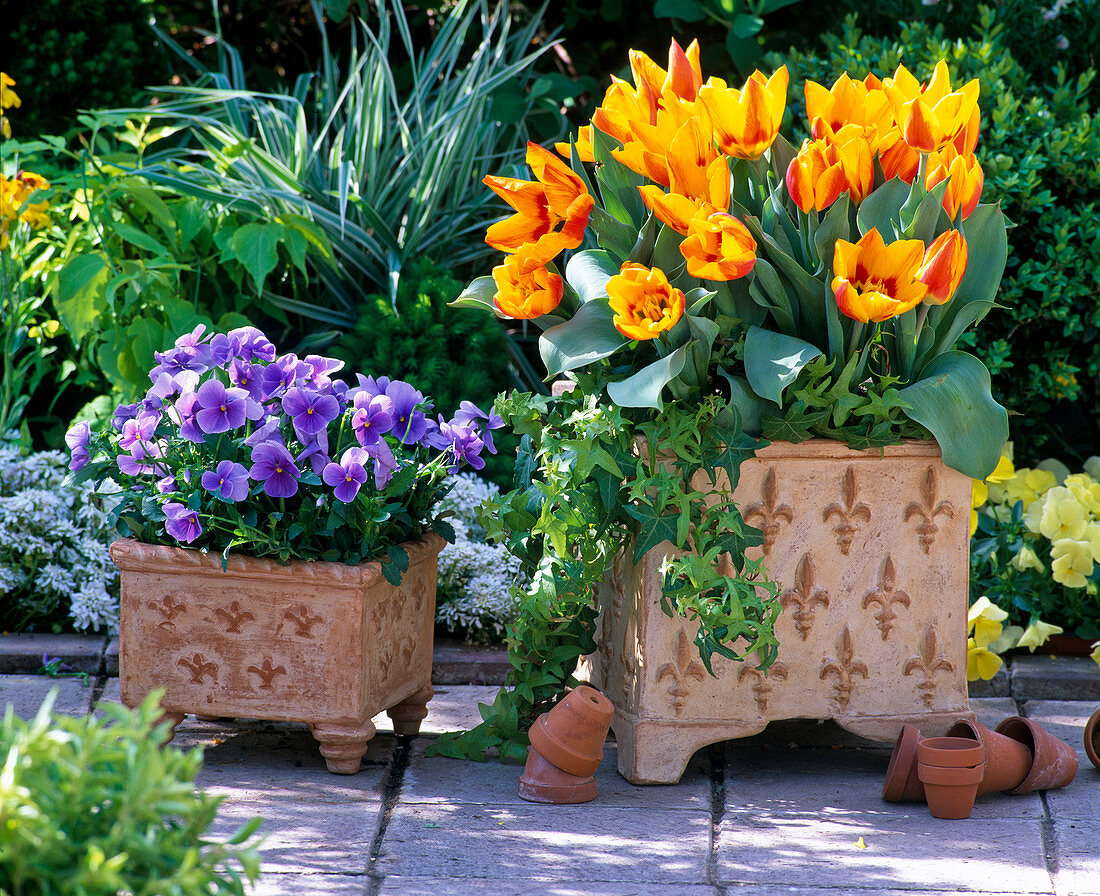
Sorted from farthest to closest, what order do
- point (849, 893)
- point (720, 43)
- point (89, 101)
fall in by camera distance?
point (720, 43), point (89, 101), point (849, 893)

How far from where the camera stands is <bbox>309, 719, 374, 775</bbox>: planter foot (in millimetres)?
2338

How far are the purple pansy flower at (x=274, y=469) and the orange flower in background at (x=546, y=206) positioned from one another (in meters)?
0.57

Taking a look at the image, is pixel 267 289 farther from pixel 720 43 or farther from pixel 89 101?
pixel 720 43

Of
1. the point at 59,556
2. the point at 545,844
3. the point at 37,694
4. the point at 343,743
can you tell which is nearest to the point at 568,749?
the point at 545,844

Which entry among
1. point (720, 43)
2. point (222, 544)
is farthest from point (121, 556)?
point (720, 43)

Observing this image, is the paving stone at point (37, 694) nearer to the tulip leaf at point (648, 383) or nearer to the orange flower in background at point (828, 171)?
the tulip leaf at point (648, 383)

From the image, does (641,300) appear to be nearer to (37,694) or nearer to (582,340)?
(582,340)

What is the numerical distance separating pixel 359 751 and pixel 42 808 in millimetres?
1210

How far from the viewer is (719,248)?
2.08m

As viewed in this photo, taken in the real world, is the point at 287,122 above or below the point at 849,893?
above

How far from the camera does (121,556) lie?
231 cm

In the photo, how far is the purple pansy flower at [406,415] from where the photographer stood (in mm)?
2369

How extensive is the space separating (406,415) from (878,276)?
926 mm

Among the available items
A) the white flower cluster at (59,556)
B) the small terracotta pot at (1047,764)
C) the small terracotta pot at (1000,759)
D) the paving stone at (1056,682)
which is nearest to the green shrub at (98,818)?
the small terracotta pot at (1000,759)
